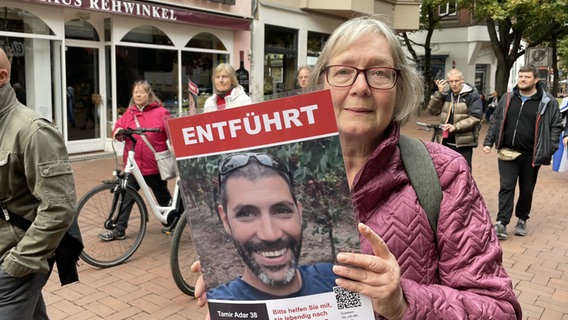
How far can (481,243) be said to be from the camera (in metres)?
1.33

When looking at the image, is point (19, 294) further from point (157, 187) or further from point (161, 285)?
point (157, 187)

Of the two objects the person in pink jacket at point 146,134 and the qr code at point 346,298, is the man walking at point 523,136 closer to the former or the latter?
the person in pink jacket at point 146,134

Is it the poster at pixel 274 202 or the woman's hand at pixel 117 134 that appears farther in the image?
the woman's hand at pixel 117 134

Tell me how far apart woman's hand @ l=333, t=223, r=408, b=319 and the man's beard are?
0.08 metres

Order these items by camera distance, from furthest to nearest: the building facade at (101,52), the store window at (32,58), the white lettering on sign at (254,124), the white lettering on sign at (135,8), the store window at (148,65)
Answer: the store window at (148,65) → the white lettering on sign at (135,8) → the building facade at (101,52) → the store window at (32,58) → the white lettering on sign at (254,124)

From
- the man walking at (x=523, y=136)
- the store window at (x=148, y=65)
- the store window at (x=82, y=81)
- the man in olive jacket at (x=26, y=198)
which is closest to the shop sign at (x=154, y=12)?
the store window at (x=148, y=65)

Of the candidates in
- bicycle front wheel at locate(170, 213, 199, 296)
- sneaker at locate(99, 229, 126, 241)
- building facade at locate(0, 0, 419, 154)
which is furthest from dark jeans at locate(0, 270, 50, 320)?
building facade at locate(0, 0, 419, 154)

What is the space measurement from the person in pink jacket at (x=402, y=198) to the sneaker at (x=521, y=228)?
5.68 metres

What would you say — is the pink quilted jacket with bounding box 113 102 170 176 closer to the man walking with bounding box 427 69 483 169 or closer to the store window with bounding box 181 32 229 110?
the man walking with bounding box 427 69 483 169

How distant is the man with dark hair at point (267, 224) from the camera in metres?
1.04

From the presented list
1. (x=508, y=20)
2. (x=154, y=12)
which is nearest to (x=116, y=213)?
(x=154, y=12)

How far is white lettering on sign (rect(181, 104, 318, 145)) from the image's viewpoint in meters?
1.02

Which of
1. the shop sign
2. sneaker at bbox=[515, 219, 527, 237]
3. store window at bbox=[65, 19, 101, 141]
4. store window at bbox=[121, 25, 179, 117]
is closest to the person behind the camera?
sneaker at bbox=[515, 219, 527, 237]

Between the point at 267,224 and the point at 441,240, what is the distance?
1.77ft
